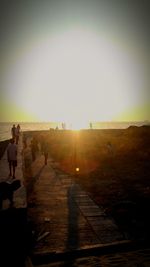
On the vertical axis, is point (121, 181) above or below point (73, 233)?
below

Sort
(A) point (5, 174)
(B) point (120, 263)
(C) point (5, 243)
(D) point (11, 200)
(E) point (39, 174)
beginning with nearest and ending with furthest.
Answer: (B) point (120, 263), (C) point (5, 243), (D) point (11, 200), (A) point (5, 174), (E) point (39, 174)

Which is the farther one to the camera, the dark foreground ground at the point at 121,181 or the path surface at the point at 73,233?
the dark foreground ground at the point at 121,181

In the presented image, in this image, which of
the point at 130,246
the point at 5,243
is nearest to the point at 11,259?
the point at 5,243

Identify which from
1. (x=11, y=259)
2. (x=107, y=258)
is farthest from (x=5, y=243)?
(x=107, y=258)

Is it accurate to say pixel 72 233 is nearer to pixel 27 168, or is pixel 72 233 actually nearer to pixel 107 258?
pixel 107 258

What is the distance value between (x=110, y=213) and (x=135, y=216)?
36.1 inches

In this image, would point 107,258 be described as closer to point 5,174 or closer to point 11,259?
point 11,259

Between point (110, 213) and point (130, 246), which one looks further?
point (110, 213)

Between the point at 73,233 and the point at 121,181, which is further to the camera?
the point at 121,181

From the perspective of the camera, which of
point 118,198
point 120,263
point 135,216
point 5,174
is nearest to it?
point 120,263

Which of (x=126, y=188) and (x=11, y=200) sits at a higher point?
(x=11, y=200)

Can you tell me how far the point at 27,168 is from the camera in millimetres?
22328

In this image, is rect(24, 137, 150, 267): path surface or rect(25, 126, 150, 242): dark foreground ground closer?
rect(24, 137, 150, 267): path surface

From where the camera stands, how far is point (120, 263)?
7543mm
